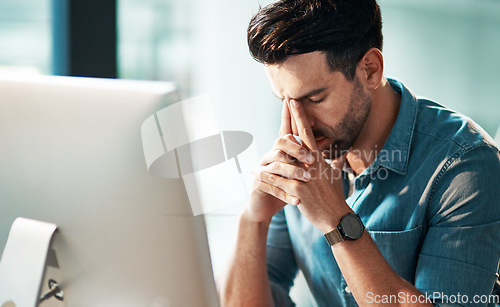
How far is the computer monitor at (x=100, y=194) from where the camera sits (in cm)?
62

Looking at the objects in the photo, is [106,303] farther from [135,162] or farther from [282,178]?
[282,178]

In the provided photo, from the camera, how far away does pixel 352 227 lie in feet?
3.31

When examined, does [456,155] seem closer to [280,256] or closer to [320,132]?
[320,132]

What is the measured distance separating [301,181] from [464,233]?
0.35 m

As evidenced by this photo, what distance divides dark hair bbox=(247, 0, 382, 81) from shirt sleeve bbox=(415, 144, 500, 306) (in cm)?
34

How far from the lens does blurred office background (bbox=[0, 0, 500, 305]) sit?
185cm

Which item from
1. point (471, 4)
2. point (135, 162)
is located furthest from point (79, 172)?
point (471, 4)

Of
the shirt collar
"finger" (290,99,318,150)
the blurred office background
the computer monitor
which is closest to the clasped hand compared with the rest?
"finger" (290,99,318,150)

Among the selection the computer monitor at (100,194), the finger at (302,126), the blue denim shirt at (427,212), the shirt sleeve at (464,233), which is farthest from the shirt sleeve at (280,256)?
the computer monitor at (100,194)

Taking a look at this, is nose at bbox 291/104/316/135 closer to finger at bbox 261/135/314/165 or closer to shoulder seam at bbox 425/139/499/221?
finger at bbox 261/135/314/165

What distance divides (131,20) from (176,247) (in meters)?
1.68

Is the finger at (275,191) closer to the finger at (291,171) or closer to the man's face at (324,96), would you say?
the finger at (291,171)

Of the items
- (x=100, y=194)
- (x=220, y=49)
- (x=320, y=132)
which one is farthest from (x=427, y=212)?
(x=220, y=49)

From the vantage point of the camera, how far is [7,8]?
1736 millimetres
